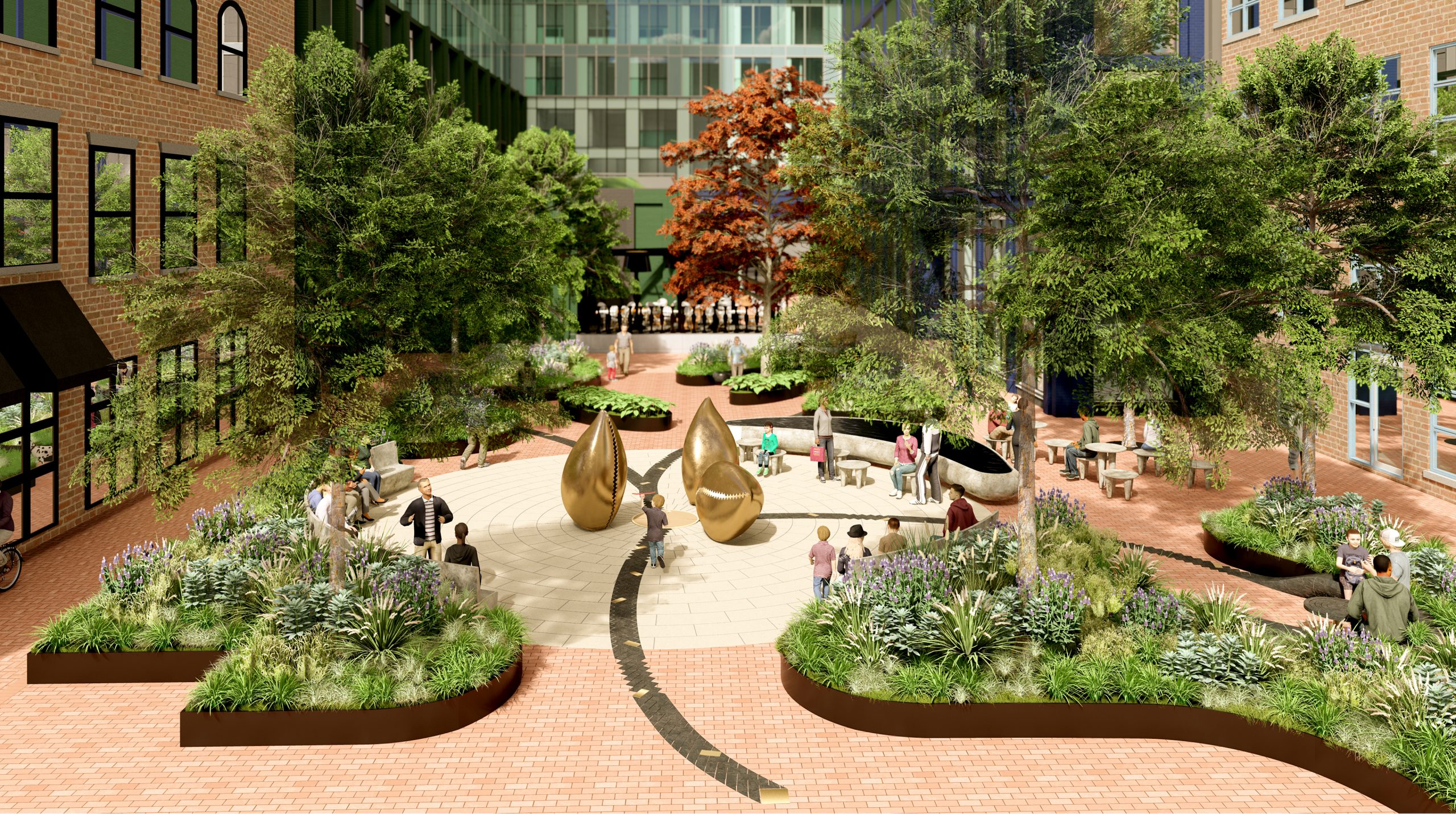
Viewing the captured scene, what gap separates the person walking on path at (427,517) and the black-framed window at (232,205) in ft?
14.1

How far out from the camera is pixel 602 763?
9938 millimetres

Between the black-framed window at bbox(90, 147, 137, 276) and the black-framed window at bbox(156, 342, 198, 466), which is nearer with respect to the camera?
the black-framed window at bbox(156, 342, 198, 466)

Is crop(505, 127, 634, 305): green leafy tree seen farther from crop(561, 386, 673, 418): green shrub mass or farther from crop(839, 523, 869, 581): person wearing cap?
crop(839, 523, 869, 581): person wearing cap

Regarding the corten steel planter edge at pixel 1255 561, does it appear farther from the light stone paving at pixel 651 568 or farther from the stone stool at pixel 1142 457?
the stone stool at pixel 1142 457

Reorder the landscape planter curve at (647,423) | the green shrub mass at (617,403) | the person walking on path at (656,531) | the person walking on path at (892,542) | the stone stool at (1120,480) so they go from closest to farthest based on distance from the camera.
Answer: the person walking on path at (892,542) → the person walking on path at (656,531) → the stone stool at (1120,480) → the landscape planter curve at (647,423) → the green shrub mass at (617,403)

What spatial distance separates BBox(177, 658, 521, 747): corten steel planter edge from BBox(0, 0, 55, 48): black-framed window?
12161 mm

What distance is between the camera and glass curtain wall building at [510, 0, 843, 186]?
196ft

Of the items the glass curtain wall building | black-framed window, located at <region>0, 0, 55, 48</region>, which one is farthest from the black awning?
A: the glass curtain wall building

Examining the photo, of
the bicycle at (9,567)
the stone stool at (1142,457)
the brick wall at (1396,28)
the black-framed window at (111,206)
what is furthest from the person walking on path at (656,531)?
the brick wall at (1396,28)

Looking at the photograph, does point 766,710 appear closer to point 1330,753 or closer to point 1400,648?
point 1330,753

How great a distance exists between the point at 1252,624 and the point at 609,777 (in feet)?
23.3

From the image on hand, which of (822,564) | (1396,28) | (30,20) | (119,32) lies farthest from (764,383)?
(30,20)

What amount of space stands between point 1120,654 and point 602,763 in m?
5.56

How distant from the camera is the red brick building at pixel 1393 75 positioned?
20.0 metres
